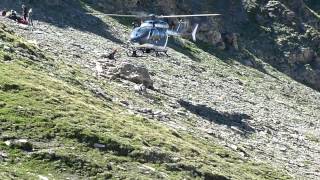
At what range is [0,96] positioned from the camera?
1179 inches

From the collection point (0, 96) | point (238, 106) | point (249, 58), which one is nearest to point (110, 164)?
point (0, 96)

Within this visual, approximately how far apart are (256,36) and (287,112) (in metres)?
34.7

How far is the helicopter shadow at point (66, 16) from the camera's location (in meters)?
67.4

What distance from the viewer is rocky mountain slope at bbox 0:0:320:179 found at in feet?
88.5

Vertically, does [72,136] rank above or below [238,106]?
above

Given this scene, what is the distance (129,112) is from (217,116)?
11992 millimetres

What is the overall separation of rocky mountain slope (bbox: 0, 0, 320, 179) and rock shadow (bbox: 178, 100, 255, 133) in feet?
0.48

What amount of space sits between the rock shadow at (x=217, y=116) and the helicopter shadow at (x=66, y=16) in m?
20.6

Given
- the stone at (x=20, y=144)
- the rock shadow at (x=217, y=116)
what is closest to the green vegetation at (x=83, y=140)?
the stone at (x=20, y=144)

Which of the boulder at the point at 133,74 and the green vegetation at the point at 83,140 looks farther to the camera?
the boulder at the point at 133,74

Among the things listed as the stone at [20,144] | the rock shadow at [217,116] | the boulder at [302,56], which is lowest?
the boulder at [302,56]

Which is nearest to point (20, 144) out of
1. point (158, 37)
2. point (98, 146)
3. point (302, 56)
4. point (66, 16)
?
point (98, 146)

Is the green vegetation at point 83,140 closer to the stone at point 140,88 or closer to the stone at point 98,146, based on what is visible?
the stone at point 98,146

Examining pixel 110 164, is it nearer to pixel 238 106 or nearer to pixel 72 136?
pixel 72 136
